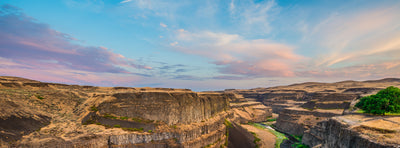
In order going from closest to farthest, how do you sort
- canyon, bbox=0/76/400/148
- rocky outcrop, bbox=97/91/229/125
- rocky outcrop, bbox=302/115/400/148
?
1. rocky outcrop, bbox=302/115/400/148
2. canyon, bbox=0/76/400/148
3. rocky outcrop, bbox=97/91/229/125

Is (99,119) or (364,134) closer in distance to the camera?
(364,134)

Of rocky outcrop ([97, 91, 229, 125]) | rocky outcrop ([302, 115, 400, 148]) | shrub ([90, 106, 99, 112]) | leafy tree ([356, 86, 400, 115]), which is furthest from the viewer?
rocky outcrop ([97, 91, 229, 125])

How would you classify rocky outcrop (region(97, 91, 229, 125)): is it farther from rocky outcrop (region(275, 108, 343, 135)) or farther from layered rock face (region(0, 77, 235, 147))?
rocky outcrop (region(275, 108, 343, 135))

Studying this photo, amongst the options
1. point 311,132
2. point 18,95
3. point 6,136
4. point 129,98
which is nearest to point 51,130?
point 6,136

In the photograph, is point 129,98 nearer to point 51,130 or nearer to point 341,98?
point 51,130

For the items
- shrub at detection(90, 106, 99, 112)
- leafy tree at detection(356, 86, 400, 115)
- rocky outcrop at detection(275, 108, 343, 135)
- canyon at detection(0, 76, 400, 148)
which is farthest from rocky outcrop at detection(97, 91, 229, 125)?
rocky outcrop at detection(275, 108, 343, 135)

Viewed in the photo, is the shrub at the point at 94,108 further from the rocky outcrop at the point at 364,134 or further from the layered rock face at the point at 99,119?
the rocky outcrop at the point at 364,134

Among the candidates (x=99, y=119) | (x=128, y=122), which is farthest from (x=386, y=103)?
(x=99, y=119)

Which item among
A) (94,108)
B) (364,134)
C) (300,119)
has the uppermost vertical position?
(94,108)

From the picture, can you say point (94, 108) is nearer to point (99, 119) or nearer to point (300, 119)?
point (99, 119)

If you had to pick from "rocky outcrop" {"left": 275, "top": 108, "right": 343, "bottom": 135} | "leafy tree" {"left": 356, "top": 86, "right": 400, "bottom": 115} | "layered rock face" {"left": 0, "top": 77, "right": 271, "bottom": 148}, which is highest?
"leafy tree" {"left": 356, "top": 86, "right": 400, "bottom": 115}

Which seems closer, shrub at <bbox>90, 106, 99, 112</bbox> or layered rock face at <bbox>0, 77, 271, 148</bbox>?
layered rock face at <bbox>0, 77, 271, 148</bbox>
